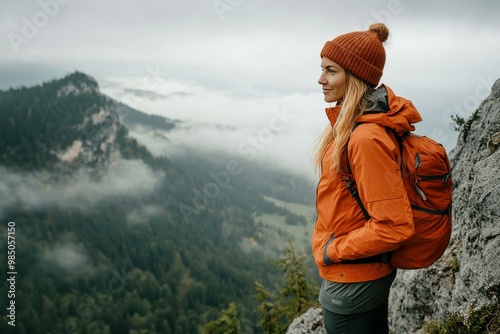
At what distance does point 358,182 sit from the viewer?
114 inches

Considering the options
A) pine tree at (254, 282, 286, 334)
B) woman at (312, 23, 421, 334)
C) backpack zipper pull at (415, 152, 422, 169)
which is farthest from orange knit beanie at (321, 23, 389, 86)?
pine tree at (254, 282, 286, 334)

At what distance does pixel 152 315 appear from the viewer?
358 feet

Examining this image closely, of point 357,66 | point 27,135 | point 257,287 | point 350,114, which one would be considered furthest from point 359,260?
point 27,135

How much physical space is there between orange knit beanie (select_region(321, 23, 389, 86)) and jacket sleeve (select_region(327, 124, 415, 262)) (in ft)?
2.18

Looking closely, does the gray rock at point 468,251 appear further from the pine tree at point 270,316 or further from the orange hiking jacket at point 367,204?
the pine tree at point 270,316

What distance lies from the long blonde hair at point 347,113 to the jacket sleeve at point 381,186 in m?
0.14

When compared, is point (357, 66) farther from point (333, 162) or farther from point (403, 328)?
point (403, 328)

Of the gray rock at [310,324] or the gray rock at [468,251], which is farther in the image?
the gray rock at [310,324]

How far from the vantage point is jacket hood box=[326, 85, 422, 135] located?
298 cm

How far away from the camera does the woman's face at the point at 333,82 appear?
11.1 ft

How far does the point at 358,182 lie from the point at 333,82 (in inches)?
41.1

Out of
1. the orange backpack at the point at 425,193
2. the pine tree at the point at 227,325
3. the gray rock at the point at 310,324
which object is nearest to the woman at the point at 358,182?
the orange backpack at the point at 425,193

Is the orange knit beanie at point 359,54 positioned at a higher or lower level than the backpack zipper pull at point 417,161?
higher

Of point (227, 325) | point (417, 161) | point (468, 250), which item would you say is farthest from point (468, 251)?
point (227, 325)
